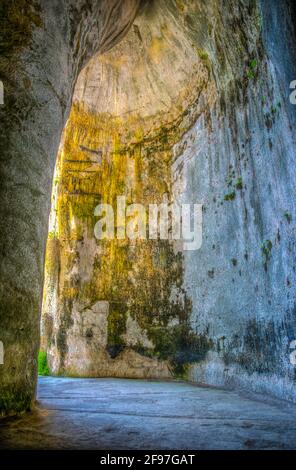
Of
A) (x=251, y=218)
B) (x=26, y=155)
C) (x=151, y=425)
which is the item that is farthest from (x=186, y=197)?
(x=151, y=425)

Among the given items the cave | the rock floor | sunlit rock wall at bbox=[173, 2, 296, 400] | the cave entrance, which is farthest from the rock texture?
the cave entrance

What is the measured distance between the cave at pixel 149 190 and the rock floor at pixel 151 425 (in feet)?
0.76

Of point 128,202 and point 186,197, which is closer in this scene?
point 186,197

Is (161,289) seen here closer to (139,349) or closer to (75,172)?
(139,349)

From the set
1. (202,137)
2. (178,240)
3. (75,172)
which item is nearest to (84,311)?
(178,240)

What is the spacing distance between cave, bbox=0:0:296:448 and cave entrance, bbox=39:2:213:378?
1.1 inches

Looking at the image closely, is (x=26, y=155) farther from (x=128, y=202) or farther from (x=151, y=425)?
(x=128, y=202)

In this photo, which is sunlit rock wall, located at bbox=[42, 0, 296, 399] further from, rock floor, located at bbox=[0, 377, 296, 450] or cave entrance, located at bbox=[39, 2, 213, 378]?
rock floor, located at bbox=[0, 377, 296, 450]

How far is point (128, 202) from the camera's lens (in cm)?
782

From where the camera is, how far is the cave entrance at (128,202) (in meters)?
6.74

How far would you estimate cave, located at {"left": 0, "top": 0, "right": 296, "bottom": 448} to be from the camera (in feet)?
9.94

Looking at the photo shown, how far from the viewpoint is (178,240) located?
23.3 ft

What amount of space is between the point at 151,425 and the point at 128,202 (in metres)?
5.87

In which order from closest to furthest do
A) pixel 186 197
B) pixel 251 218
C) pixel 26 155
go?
pixel 26 155
pixel 251 218
pixel 186 197
